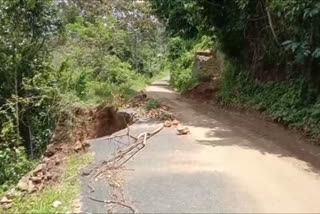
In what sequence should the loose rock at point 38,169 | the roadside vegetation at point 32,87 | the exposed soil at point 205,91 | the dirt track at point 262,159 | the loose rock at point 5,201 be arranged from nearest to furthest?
the dirt track at point 262,159 → the loose rock at point 5,201 → the loose rock at point 38,169 → the roadside vegetation at point 32,87 → the exposed soil at point 205,91

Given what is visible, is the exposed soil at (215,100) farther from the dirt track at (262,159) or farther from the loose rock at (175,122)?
the loose rock at (175,122)

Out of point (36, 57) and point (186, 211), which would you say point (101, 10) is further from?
point (186, 211)

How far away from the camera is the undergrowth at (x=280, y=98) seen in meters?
8.34

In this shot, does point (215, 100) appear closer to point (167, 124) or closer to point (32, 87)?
point (167, 124)

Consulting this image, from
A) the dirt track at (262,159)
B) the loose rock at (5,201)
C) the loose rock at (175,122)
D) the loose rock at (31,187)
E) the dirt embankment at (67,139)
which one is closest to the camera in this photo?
the dirt track at (262,159)

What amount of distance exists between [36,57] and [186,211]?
854 centimetres

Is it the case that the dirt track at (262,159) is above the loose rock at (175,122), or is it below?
above

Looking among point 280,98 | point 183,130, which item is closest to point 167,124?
point 183,130

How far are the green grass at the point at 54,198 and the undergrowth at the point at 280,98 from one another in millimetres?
4531

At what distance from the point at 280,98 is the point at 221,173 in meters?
4.48

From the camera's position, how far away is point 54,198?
18.1ft

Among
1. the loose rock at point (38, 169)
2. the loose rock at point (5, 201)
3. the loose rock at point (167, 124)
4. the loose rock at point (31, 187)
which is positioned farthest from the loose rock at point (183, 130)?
the loose rock at point (5, 201)

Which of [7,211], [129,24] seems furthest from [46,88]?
[129,24]

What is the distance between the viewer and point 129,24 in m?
24.0
